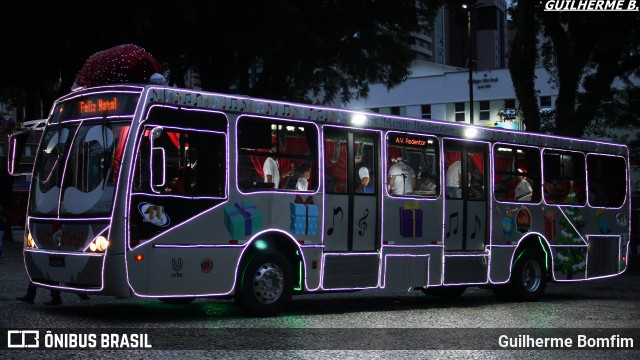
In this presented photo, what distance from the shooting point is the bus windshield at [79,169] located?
1146 centimetres

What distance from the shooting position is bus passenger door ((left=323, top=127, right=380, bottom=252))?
534 inches

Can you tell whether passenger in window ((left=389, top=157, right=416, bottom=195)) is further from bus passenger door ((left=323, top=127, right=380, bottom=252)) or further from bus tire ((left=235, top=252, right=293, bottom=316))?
bus tire ((left=235, top=252, right=293, bottom=316))

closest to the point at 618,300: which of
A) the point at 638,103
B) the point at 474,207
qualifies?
the point at 474,207

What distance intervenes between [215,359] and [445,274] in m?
7.05

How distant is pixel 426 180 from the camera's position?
49.6ft

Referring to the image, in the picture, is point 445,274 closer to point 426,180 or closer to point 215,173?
point 426,180

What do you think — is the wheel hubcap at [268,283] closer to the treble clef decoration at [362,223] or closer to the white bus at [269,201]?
the white bus at [269,201]

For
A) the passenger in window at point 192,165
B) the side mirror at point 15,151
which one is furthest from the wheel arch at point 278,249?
the side mirror at point 15,151

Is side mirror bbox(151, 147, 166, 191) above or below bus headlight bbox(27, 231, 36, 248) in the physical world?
above

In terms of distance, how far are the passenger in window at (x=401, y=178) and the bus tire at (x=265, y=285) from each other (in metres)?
2.42

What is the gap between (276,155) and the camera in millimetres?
12852

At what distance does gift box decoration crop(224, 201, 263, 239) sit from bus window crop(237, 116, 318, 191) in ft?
0.79

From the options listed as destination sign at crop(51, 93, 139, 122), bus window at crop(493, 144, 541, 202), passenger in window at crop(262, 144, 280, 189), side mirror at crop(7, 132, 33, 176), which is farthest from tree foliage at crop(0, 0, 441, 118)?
passenger in window at crop(262, 144, 280, 189)

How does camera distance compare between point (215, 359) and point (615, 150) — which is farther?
point (615, 150)
